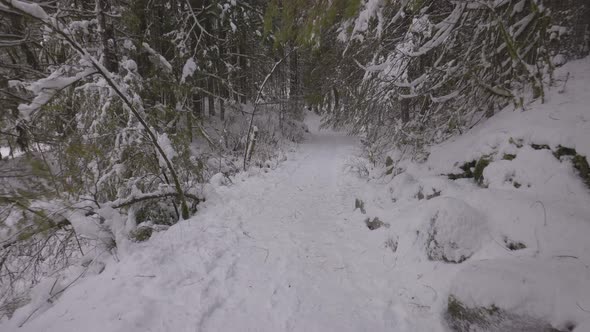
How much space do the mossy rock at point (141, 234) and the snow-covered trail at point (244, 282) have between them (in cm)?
15

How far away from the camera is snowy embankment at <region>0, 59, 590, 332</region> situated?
1778 mm

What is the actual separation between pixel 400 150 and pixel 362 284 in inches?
138

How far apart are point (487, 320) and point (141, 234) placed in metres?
3.92

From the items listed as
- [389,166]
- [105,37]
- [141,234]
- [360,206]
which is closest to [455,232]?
[360,206]

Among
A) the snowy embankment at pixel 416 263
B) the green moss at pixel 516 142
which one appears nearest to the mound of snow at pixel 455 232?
the snowy embankment at pixel 416 263

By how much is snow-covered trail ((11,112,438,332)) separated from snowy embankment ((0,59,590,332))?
0.01m

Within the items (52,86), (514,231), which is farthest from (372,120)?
(52,86)

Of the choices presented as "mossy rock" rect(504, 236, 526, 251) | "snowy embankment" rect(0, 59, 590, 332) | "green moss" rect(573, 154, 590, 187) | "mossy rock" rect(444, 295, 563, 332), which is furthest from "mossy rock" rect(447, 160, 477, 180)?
"mossy rock" rect(444, 295, 563, 332)

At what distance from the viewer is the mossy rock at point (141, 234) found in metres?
3.23

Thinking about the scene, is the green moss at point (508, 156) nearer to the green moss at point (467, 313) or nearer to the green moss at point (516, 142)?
the green moss at point (516, 142)

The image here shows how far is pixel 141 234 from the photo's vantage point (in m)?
3.31

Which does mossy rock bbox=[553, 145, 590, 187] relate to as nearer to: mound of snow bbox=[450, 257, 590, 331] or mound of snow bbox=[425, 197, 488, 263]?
mound of snow bbox=[425, 197, 488, 263]

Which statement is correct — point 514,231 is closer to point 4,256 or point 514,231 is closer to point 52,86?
point 52,86

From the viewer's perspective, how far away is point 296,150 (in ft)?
38.1
